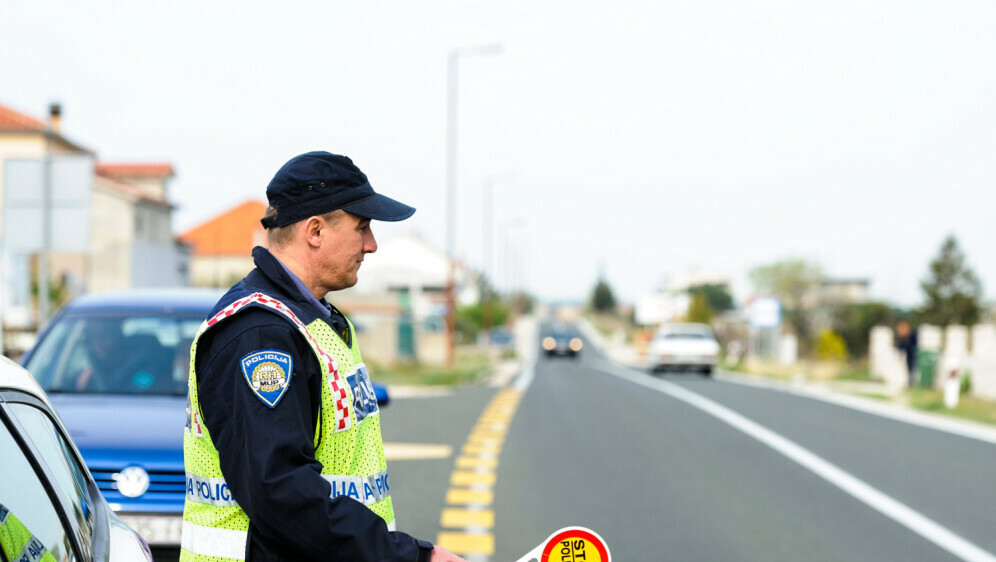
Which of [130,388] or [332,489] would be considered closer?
[332,489]

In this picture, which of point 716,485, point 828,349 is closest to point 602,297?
point 828,349

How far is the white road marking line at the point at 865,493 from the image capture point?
7918 mm

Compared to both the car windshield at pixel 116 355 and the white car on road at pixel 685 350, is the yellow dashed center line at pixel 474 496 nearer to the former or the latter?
the car windshield at pixel 116 355

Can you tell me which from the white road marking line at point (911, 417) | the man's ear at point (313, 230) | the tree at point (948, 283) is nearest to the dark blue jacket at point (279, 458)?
the man's ear at point (313, 230)

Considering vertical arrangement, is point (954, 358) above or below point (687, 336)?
above

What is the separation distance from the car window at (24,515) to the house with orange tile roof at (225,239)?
8849 centimetres

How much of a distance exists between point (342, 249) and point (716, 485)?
27.4 ft

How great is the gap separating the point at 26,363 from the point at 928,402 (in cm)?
1918

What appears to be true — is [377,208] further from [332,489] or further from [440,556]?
[440,556]

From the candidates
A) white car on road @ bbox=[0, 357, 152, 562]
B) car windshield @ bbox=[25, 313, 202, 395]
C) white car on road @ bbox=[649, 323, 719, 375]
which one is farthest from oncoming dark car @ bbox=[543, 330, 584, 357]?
white car on road @ bbox=[0, 357, 152, 562]

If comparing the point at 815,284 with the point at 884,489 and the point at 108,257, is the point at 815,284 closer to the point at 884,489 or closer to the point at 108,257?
the point at 108,257

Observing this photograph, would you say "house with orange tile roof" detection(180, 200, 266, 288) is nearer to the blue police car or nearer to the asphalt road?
the asphalt road

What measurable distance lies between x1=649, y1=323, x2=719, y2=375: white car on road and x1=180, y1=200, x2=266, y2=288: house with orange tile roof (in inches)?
2131

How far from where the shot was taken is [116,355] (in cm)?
697
